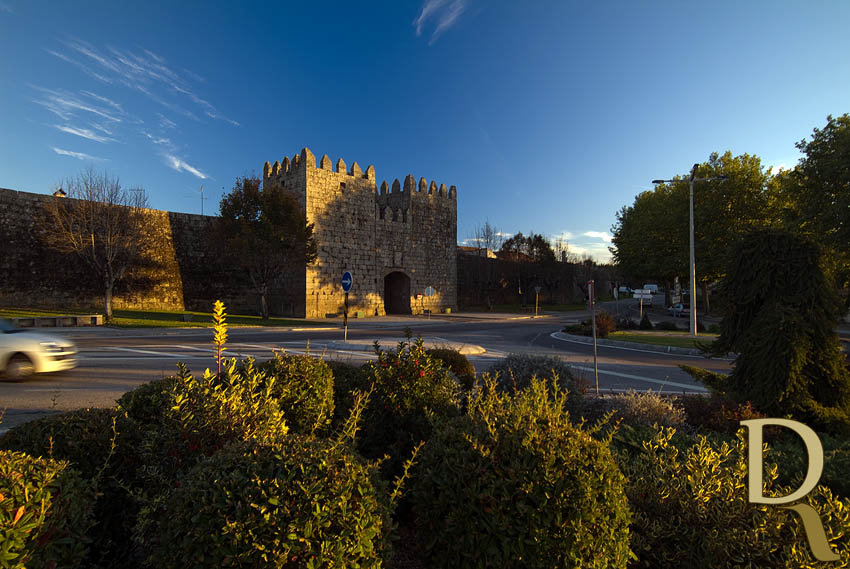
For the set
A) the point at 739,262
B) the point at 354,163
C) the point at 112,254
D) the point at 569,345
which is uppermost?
the point at 354,163

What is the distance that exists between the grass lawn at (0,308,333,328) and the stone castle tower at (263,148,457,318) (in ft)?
11.2

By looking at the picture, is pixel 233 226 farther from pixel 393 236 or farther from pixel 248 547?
pixel 248 547

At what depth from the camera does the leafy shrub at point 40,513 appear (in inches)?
63.1

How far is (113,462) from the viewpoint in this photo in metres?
2.87

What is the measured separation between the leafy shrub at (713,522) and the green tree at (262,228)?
77.2ft

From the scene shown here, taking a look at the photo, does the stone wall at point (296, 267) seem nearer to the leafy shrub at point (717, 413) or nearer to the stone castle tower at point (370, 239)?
the stone castle tower at point (370, 239)

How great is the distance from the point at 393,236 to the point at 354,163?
19.7ft

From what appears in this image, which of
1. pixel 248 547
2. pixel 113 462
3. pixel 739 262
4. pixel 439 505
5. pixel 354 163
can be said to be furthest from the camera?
pixel 354 163

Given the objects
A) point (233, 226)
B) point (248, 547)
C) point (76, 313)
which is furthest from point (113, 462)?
point (76, 313)

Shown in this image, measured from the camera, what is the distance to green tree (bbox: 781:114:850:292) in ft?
68.1

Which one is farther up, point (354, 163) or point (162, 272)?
point (354, 163)

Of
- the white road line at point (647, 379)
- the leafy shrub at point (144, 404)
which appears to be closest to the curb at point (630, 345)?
the white road line at point (647, 379)

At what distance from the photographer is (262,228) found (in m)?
24.1

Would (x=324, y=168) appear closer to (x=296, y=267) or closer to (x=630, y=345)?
(x=296, y=267)
